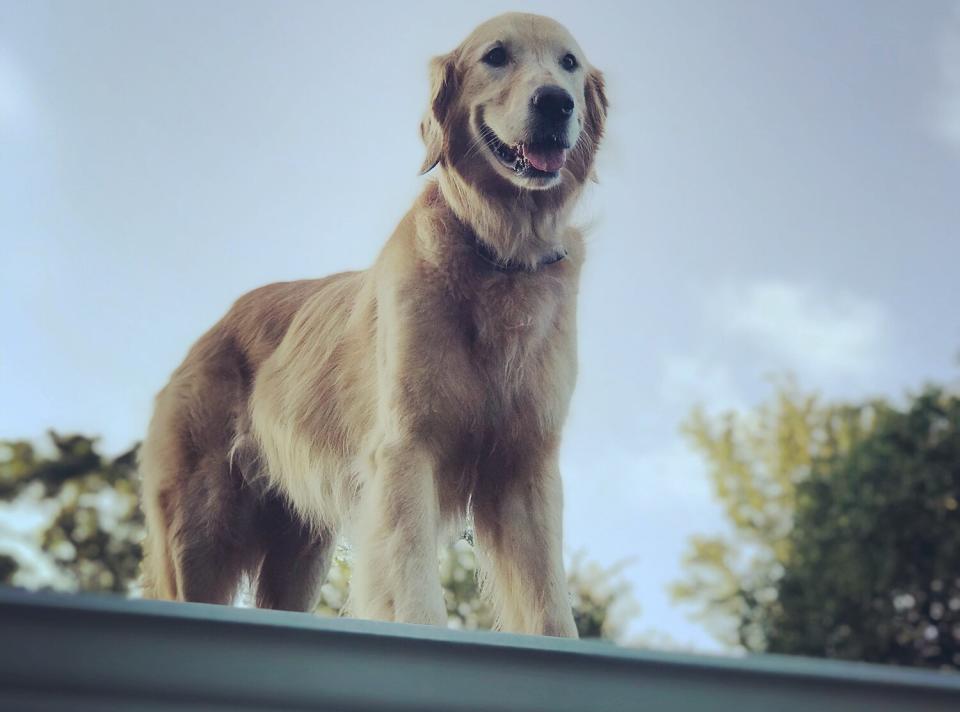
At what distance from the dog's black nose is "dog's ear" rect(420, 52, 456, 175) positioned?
0.79 feet

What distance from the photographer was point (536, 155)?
174 centimetres

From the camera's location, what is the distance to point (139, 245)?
7.39ft

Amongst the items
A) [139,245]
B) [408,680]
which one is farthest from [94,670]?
[139,245]

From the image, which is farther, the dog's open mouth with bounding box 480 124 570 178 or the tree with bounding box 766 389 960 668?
the tree with bounding box 766 389 960 668

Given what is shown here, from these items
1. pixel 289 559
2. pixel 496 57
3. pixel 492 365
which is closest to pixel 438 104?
pixel 496 57

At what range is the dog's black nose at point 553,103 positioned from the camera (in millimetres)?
1656

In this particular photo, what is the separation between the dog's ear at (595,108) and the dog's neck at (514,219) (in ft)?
0.35

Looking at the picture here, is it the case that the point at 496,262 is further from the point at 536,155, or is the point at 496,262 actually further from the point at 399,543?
the point at 399,543

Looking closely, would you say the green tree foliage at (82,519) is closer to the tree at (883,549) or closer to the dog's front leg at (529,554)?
the dog's front leg at (529,554)

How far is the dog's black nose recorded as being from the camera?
5.43ft

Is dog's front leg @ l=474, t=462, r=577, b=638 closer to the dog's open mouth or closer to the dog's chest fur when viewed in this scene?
the dog's chest fur

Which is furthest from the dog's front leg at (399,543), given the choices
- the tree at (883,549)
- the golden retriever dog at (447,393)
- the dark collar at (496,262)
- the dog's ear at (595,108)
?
the tree at (883,549)

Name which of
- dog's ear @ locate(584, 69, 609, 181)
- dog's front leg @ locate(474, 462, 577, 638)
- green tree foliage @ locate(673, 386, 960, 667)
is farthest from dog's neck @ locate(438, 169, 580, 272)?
green tree foliage @ locate(673, 386, 960, 667)

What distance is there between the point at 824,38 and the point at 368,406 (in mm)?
2495
